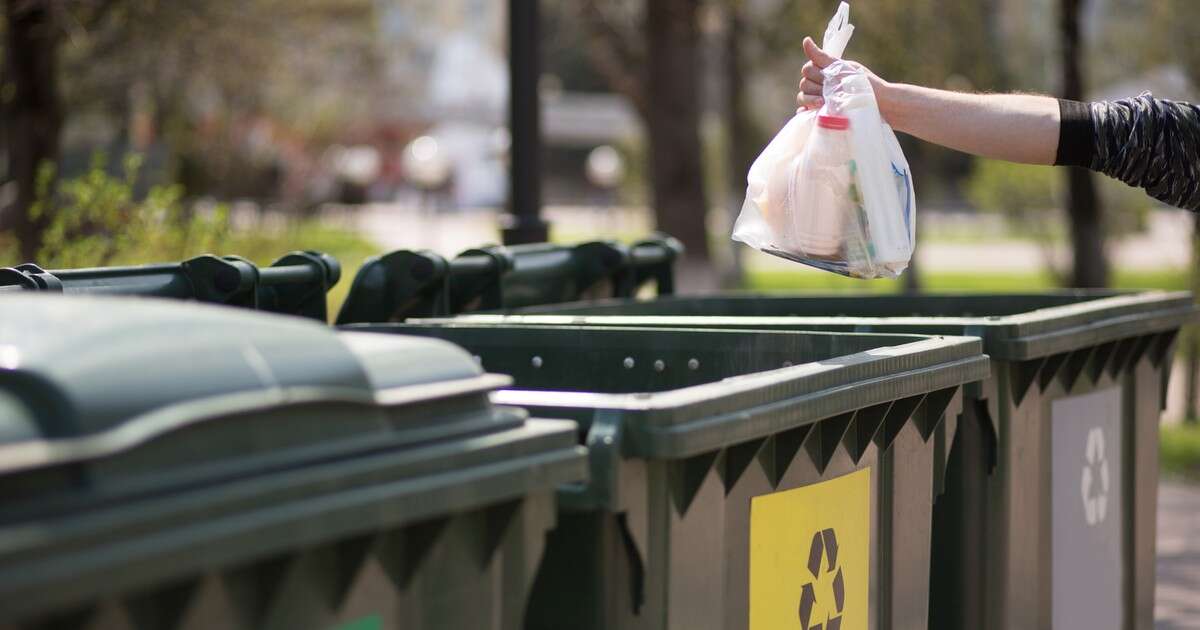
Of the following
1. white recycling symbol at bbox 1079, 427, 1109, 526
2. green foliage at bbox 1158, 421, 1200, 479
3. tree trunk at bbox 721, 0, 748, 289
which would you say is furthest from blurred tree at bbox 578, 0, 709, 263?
white recycling symbol at bbox 1079, 427, 1109, 526

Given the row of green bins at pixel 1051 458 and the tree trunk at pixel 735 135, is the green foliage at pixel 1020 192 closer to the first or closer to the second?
the tree trunk at pixel 735 135

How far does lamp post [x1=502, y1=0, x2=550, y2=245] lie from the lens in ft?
25.3

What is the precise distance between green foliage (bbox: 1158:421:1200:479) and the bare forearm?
248 inches

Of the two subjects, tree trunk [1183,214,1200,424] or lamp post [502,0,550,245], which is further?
tree trunk [1183,214,1200,424]

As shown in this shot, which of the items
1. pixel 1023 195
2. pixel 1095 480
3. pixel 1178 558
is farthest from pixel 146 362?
pixel 1023 195

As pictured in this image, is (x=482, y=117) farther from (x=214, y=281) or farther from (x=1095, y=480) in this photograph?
(x=214, y=281)

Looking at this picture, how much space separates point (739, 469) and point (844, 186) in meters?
0.92

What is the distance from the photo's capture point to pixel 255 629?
6.73ft

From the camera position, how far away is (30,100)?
38.0ft

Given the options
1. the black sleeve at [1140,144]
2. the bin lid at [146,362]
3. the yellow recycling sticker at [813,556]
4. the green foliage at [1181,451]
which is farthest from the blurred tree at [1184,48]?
the bin lid at [146,362]

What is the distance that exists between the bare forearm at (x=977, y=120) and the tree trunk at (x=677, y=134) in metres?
11.4

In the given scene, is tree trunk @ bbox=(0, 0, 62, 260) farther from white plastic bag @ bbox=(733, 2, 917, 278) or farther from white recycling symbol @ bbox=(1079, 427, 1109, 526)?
white plastic bag @ bbox=(733, 2, 917, 278)

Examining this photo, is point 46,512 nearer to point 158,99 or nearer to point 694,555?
point 694,555

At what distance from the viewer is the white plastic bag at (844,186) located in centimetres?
355
